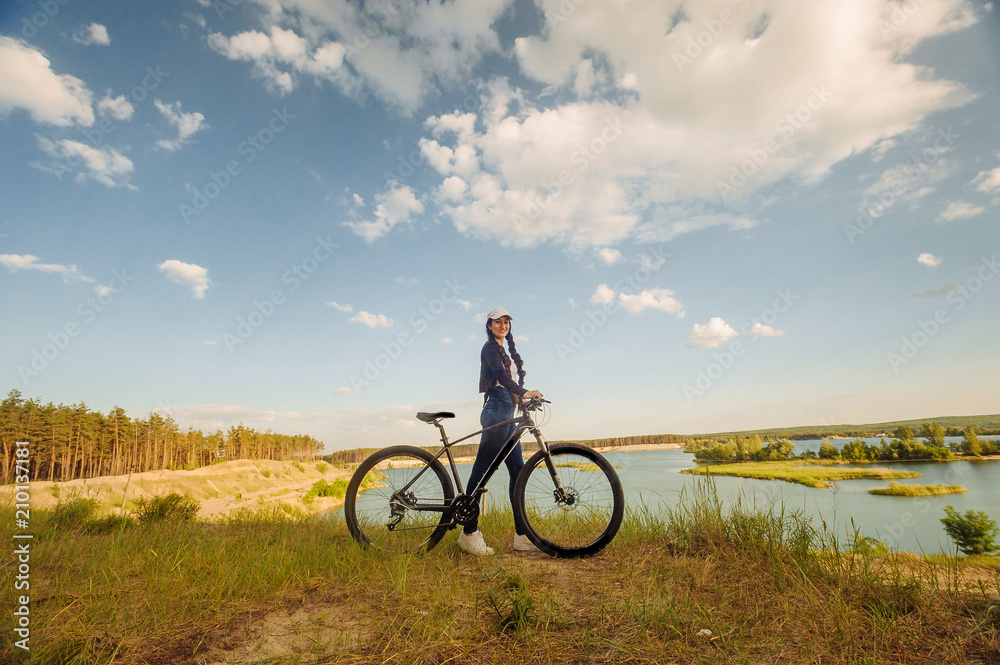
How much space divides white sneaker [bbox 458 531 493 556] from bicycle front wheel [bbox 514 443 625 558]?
47 centimetres

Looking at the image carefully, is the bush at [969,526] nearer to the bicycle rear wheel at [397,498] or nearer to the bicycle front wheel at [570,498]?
the bicycle front wheel at [570,498]

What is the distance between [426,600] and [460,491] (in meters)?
1.39

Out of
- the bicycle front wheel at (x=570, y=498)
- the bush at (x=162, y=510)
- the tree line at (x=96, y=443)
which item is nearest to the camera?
the bicycle front wheel at (x=570, y=498)

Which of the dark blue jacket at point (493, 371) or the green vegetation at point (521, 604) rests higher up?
the dark blue jacket at point (493, 371)

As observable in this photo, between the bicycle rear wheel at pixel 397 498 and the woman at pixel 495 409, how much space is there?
32cm

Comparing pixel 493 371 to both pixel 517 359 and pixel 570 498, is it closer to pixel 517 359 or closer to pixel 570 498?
pixel 517 359

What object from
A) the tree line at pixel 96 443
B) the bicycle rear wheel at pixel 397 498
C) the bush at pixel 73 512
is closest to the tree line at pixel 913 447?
the bicycle rear wheel at pixel 397 498

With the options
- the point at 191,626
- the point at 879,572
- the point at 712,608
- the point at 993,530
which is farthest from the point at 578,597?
the point at 993,530

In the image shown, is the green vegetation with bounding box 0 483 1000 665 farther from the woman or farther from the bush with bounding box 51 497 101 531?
the bush with bounding box 51 497 101 531

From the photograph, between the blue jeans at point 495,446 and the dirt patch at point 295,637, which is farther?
the blue jeans at point 495,446

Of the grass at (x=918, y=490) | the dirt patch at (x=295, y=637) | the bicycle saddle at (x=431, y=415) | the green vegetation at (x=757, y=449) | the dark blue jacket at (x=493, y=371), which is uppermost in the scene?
the dark blue jacket at (x=493, y=371)

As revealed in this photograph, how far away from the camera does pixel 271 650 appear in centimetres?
232

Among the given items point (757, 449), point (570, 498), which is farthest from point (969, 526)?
point (757, 449)

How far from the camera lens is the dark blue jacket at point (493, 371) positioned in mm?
4309
